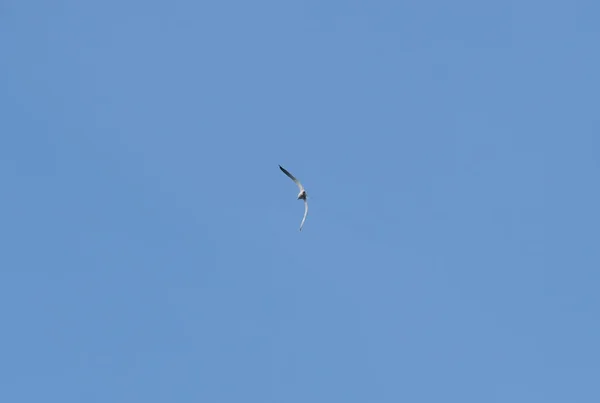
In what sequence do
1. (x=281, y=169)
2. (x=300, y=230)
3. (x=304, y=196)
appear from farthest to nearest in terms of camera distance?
(x=304, y=196)
(x=281, y=169)
(x=300, y=230)

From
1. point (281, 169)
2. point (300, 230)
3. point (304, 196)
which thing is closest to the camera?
point (300, 230)

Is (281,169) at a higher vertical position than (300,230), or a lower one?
higher

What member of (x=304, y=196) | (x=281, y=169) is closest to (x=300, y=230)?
(x=281, y=169)

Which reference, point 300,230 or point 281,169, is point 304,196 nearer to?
point 281,169

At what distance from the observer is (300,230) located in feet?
223

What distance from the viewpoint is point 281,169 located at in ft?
258

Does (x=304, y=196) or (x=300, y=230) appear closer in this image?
(x=300, y=230)

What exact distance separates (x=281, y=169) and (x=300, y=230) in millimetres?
12485

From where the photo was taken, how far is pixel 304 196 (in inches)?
3497

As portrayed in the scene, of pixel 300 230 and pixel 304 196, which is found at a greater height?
pixel 304 196

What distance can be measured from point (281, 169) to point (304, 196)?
35.3 feet

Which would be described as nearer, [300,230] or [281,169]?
[300,230]
